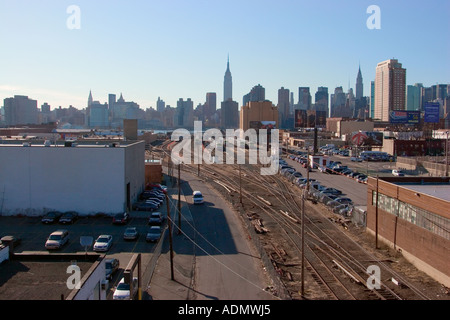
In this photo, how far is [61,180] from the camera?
20609mm

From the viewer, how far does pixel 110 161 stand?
20.6 m

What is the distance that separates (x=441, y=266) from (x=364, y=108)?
182995 mm

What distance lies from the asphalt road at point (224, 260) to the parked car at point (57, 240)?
17.5ft

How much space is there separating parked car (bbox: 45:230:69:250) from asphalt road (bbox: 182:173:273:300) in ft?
17.5

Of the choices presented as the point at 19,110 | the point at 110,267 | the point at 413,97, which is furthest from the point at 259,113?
the point at 413,97

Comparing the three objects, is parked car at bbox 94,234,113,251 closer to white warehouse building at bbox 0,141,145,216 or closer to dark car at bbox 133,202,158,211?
white warehouse building at bbox 0,141,145,216

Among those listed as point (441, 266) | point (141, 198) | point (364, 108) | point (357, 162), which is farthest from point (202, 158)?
point (364, 108)

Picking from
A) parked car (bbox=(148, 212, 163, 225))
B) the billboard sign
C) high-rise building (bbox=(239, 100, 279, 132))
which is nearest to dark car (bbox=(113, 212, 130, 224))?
parked car (bbox=(148, 212, 163, 225))

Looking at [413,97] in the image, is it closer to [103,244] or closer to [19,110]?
[19,110]

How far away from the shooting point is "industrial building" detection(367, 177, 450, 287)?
12.0 meters

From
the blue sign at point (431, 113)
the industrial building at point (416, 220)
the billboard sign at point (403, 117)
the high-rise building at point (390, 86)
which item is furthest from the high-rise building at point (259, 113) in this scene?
the industrial building at point (416, 220)

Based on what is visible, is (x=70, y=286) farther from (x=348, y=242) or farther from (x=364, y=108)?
(x=364, y=108)

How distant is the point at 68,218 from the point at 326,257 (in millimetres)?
12363

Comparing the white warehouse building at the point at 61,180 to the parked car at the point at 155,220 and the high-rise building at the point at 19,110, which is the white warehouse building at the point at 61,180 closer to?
the parked car at the point at 155,220
